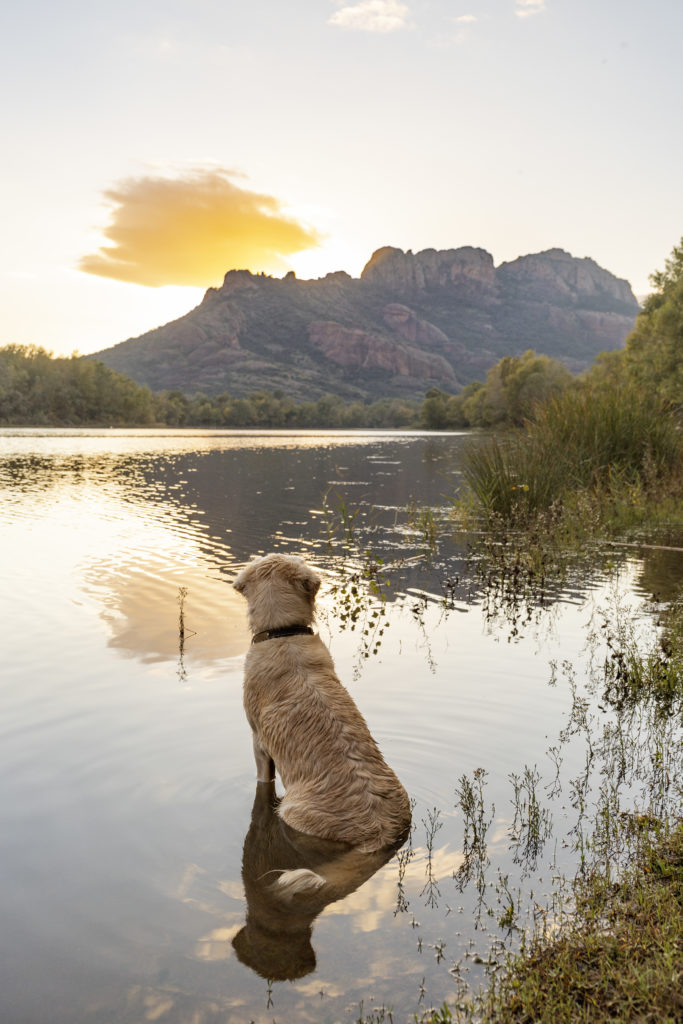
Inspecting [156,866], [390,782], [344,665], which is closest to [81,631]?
[344,665]

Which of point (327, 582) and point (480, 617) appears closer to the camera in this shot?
point (480, 617)

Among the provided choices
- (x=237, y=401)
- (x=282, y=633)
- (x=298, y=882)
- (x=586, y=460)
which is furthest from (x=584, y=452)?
(x=237, y=401)

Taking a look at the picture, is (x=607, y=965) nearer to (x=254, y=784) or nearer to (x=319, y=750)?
(x=319, y=750)

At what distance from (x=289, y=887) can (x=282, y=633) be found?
1.85 metres

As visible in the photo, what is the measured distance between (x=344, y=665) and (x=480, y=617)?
289cm

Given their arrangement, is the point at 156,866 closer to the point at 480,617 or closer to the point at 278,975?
the point at 278,975

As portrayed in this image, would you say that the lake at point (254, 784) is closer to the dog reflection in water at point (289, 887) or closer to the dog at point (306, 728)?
the dog reflection in water at point (289, 887)

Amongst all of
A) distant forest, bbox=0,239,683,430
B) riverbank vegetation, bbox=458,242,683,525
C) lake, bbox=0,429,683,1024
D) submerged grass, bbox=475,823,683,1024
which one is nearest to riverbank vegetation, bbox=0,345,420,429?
distant forest, bbox=0,239,683,430

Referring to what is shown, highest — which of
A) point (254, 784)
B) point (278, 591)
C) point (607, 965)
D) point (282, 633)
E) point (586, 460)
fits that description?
point (586, 460)

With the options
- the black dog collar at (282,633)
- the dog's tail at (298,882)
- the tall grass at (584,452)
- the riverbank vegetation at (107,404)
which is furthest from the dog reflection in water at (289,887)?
the riverbank vegetation at (107,404)

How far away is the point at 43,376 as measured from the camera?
134 meters

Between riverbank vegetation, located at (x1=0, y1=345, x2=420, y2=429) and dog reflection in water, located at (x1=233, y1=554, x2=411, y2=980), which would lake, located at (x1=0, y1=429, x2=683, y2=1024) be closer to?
dog reflection in water, located at (x1=233, y1=554, x2=411, y2=980)

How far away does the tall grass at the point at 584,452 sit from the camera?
16.8 m

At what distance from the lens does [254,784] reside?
18.7 ft
